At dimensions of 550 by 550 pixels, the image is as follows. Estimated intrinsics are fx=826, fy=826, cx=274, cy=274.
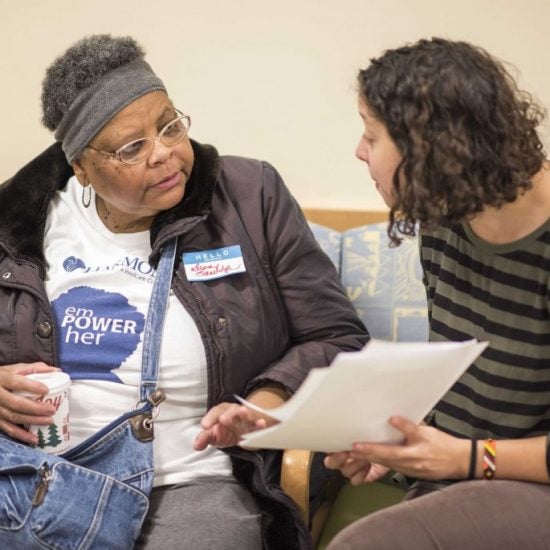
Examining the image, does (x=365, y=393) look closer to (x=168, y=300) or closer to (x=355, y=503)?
(x=168, y=300)

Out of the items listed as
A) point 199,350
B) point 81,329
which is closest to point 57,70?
point 81,329

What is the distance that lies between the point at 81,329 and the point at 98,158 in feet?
1.26

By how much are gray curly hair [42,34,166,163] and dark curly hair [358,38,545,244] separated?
0.66 metres

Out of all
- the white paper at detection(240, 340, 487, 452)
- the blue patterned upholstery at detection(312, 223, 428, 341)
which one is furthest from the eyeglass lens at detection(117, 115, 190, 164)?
the white paper at detection(240, 340, 487, 452)

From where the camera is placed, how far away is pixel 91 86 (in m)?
1.81

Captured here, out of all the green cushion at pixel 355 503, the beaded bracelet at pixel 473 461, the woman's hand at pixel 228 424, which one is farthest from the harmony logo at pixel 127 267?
the beaded bracelet at pixel 473 461

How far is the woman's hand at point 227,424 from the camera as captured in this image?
4.96ft

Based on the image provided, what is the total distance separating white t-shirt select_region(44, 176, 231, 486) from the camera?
181cm

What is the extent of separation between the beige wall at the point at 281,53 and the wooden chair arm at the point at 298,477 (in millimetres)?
1011

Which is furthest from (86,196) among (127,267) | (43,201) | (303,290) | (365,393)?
(365,393)

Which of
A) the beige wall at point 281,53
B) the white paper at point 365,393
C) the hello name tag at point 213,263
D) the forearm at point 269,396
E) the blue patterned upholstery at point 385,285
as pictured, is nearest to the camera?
the white paper at point 365,393

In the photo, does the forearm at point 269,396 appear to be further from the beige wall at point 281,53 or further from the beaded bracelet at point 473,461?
the beige wall at point 281,53

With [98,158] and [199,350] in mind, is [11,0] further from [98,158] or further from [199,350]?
[199,350]

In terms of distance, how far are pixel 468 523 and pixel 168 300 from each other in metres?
0.84
